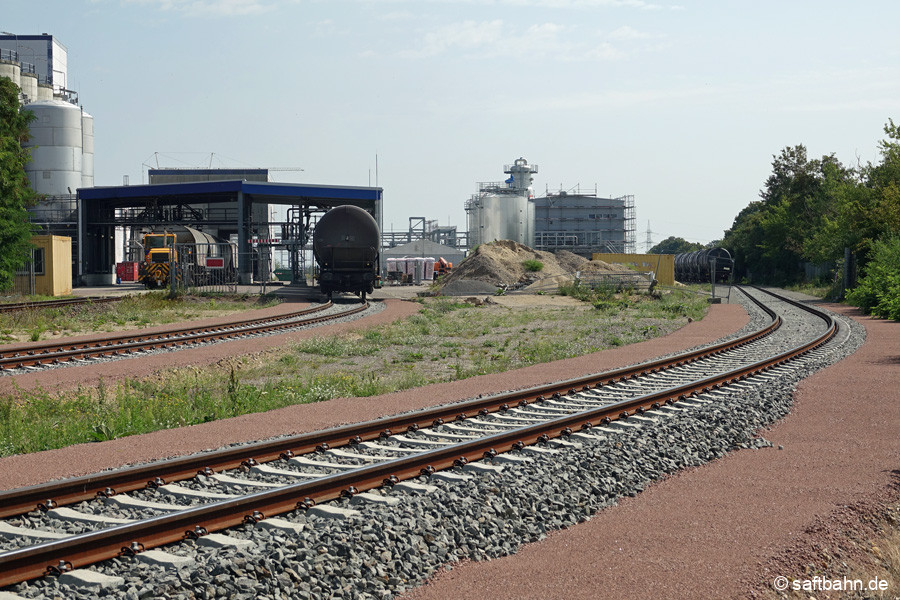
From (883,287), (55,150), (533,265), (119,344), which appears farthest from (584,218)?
(119,344)

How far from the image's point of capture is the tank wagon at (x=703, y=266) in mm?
74562

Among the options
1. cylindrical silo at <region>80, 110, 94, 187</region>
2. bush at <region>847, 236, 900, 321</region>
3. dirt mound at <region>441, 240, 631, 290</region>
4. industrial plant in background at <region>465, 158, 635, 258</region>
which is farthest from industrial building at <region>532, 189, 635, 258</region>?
bush at <region>847, 236, 900, 321</region>

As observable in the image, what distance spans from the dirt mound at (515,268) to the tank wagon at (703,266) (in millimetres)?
14924

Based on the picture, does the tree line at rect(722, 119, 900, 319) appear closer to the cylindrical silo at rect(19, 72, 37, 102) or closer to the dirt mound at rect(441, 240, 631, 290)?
the dirt mound at rect(441, 240, 631, 290)

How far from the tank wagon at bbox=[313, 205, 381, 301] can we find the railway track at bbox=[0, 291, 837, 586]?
2534 cm

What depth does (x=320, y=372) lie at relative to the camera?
1579 centimetres

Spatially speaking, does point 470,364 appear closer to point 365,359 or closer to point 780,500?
point 365,359

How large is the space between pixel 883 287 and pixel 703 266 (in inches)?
1773

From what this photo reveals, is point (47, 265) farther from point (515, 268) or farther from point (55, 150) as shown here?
point (55, 150)

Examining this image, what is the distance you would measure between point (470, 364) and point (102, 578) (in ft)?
40.9

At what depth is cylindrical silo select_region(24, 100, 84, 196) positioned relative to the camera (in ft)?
238

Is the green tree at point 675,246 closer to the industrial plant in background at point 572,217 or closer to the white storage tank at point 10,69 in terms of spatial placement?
the industrial plant in background at point 572,217

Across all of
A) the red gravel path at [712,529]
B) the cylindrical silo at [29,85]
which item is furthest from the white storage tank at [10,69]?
the red gravel path at [712,529]

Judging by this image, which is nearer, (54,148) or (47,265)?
(47,265)
